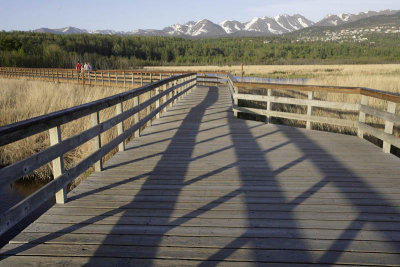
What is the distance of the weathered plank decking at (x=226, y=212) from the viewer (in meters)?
2.75

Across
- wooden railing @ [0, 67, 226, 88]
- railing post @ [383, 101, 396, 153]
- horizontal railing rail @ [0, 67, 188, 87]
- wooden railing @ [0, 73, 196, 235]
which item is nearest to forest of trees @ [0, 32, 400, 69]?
horizontal railing rail @ [0, 67, 188, 87]

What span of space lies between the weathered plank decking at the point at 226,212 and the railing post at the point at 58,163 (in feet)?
0.39

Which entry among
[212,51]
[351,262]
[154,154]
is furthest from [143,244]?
[212,51]

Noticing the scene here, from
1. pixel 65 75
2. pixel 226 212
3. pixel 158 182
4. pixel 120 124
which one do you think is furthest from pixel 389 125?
pixel 65 75

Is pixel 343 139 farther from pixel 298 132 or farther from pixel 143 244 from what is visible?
pixel 143 244

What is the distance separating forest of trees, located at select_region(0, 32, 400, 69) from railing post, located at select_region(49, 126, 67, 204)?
60.7m

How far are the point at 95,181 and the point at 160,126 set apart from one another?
4.28 metres

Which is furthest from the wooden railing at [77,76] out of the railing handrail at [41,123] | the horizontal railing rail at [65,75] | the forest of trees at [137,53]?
the forest of trees at [137,53]

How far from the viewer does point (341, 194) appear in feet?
13.2

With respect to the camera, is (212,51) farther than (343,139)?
Yes

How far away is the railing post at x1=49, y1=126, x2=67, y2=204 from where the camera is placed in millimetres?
3504

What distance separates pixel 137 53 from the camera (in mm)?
125562

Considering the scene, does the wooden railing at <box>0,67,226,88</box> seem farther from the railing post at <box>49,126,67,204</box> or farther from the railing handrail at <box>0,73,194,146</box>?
the railing post at <box>49,126,67,204</box>

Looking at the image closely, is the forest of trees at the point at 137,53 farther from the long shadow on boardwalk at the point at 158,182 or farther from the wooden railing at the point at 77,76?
the long shadow on boardwalk at the point at 158,182
